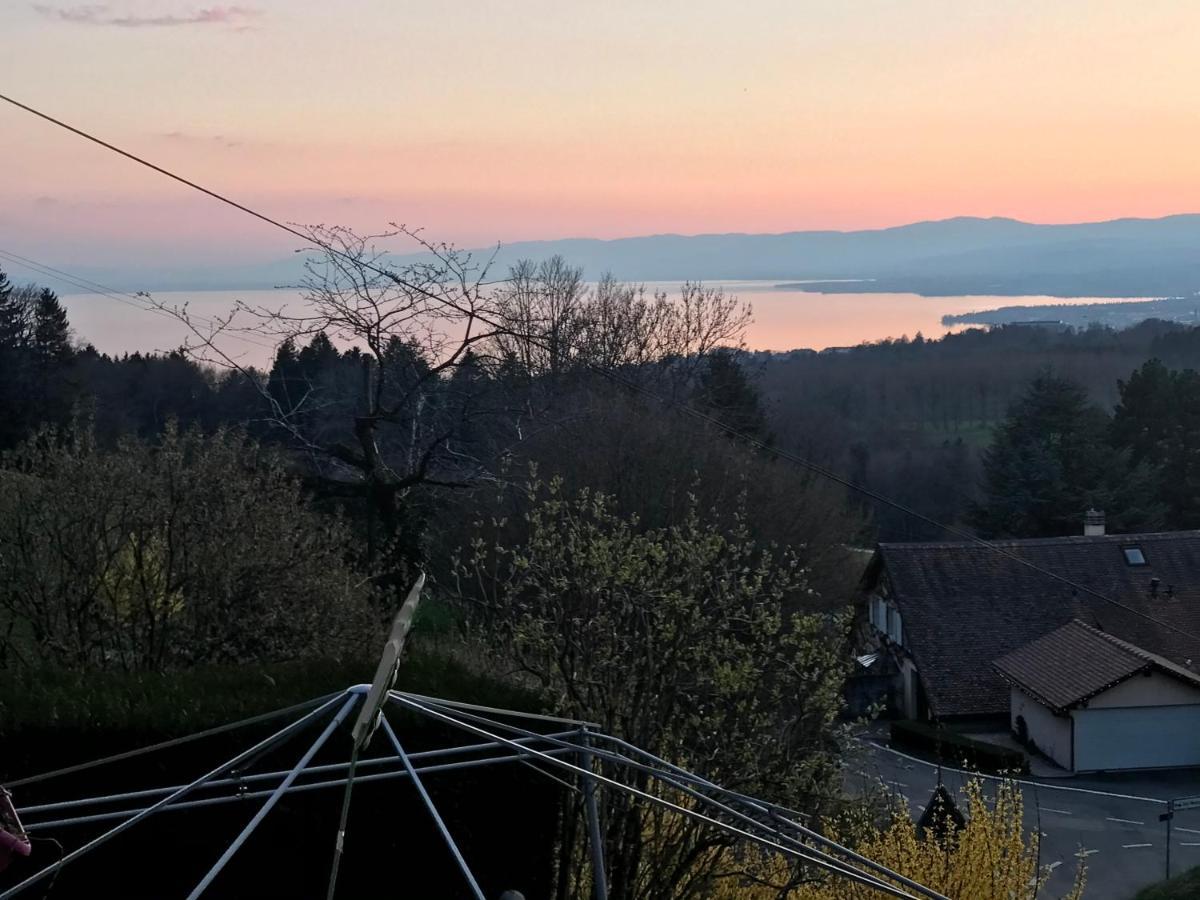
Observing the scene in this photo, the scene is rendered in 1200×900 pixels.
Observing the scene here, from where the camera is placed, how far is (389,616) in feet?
34.2

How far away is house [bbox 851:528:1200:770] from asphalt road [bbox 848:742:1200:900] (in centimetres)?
151

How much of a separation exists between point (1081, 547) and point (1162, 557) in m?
1.79

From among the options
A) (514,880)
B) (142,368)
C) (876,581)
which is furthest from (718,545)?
(142,368)

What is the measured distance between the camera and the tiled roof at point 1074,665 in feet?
67.3

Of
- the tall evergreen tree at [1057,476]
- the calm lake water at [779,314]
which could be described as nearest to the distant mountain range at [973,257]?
the calm lake water at [779,314]

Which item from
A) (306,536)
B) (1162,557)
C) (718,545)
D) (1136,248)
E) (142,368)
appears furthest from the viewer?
(1136,248)

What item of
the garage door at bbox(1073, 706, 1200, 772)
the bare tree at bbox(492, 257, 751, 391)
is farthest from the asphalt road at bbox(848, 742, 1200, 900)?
the bare tree at bbox(492, 257, 751, 391)

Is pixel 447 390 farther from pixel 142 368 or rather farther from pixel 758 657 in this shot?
pixel 142 368

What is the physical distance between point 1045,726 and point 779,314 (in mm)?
55867

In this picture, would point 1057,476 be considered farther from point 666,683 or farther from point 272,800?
point 272,800

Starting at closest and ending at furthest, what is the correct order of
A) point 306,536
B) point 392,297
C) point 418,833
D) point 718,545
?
1. point 418,833
2. point 718,545
3. point 306,536
4. point 392,297

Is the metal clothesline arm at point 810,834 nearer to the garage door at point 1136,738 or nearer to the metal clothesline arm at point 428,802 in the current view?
the metal clothesline arm at point 428,802

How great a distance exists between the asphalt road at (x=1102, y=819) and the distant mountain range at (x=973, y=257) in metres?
56.7

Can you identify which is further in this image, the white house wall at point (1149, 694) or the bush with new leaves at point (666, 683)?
the white house wall at point (1149, 694)
